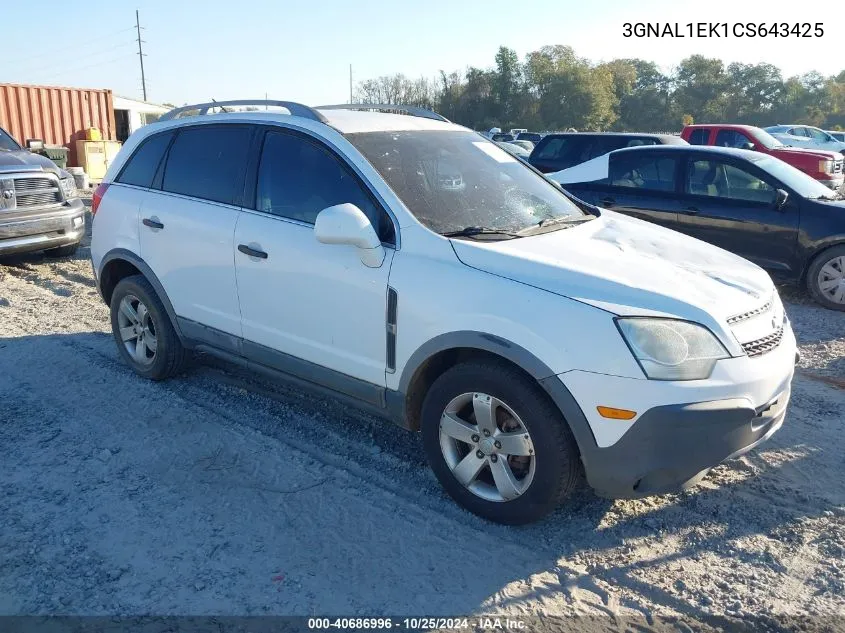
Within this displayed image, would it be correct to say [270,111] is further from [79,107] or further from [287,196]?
[79,107]

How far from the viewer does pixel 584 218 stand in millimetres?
4227

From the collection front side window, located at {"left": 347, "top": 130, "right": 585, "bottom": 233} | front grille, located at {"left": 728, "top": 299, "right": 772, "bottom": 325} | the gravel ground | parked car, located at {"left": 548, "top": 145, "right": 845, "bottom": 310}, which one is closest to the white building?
parked car, located at {"left": 548, "top": 145, "right": 845, "bottom": 310}

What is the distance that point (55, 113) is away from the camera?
2086 cm

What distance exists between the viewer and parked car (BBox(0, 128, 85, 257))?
827 centimetres

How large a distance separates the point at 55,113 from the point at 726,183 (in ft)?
64.9

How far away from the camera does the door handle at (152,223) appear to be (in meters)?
4.66

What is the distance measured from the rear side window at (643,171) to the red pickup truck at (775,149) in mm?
6428

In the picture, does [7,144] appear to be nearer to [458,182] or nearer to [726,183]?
[458,182]

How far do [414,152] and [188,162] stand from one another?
1.65 meters

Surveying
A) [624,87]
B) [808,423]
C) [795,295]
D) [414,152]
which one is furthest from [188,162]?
[624,87]

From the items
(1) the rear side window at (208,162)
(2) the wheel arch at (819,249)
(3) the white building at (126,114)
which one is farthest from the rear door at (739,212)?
(3) the white building at (126,114)

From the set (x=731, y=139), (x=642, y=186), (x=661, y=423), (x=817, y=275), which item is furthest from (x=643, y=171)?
(x=731, y=139)

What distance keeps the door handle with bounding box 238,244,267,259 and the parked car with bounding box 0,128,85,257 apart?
220 inches

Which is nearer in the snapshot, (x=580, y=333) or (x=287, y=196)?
(x=580, y=333)
